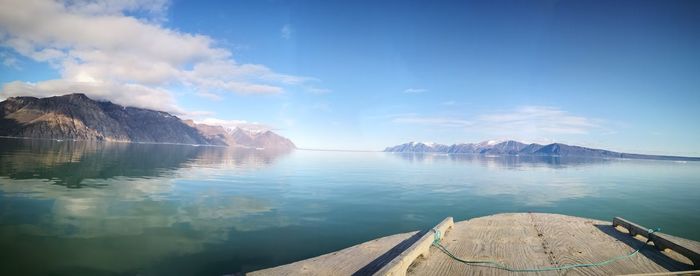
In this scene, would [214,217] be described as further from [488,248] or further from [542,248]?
[542,248]

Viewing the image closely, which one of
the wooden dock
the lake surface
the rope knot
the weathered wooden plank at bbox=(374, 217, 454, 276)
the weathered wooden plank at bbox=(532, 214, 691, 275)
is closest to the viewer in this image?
the weathered wooden plank at bbox=(374, 217, 454, 276)

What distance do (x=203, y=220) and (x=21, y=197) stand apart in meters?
13.3

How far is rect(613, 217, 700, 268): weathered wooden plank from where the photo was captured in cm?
809

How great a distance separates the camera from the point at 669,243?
904cm

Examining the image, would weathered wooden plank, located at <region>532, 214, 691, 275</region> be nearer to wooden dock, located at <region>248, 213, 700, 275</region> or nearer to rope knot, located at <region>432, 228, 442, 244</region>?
wooden dock, located at <region>248, 213, 700, 275</region>

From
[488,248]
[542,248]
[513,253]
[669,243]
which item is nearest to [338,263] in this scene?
[488,248]

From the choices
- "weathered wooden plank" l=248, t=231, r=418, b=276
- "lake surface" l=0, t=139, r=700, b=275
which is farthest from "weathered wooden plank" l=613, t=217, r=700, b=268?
"lake surface" l=0, t=139, r=700, b=275

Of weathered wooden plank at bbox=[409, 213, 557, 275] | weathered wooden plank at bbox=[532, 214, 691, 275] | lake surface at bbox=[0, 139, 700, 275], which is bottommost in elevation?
lake surface at bbox=[0, 139, 700, 275]

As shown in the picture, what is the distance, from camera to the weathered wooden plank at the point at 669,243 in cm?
809

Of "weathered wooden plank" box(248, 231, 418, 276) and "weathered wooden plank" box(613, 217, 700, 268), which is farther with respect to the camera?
"weathered wooden plank" box(613, 217, 700, 268)

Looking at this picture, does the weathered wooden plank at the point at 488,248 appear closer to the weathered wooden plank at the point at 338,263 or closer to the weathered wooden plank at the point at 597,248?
the weathered wooden plank at the point at 597,248

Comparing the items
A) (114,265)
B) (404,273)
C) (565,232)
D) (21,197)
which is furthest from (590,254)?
(21,197)

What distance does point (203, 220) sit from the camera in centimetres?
1759

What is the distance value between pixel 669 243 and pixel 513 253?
14.1ft
